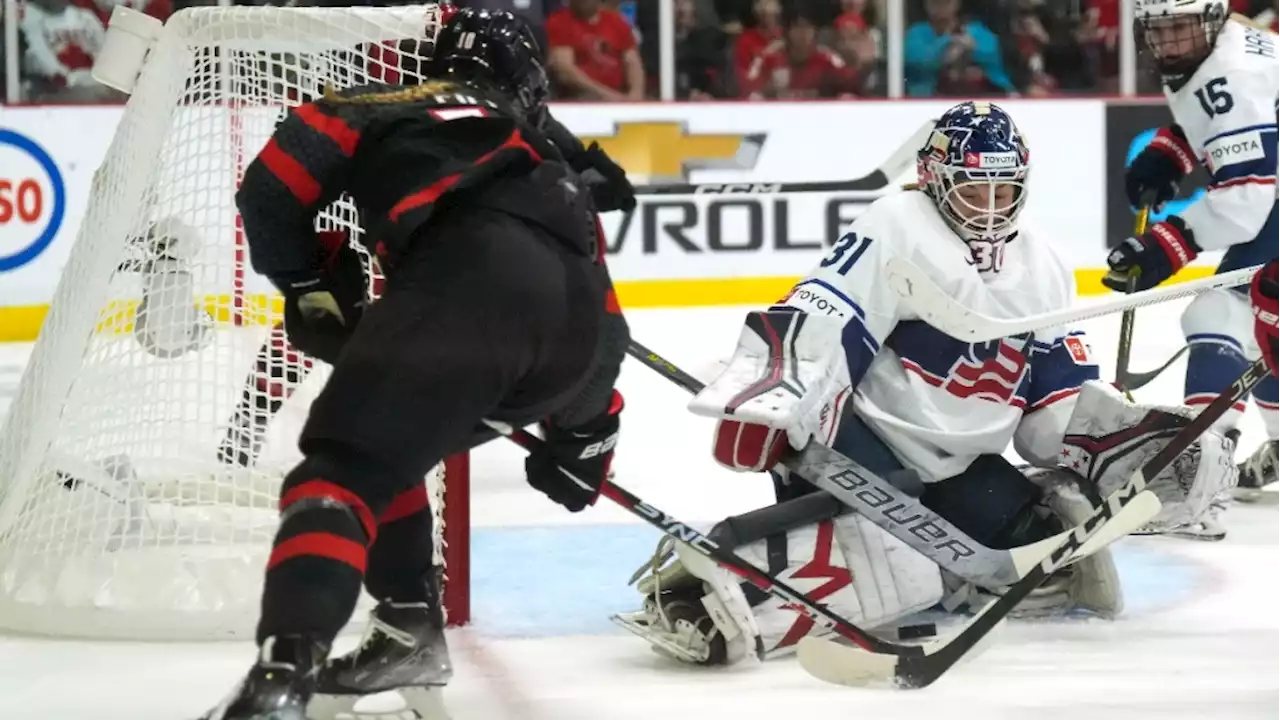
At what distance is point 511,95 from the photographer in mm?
2285

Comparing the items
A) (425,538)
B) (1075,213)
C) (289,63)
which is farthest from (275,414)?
(1075,213)

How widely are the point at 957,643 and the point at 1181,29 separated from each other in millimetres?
1912

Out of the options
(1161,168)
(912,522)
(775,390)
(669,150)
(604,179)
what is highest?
(604,179)

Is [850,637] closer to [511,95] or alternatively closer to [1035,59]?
[511,95]

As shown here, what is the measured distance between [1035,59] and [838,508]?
17.4 ft

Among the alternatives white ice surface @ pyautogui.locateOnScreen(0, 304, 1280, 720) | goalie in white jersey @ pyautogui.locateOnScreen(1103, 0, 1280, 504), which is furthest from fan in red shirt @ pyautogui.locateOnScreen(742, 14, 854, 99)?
white ice surface @ pyautogui.locateOnScreen(0, 304, 1280, 720)

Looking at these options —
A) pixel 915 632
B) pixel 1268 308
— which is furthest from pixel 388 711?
pixel 1268 308

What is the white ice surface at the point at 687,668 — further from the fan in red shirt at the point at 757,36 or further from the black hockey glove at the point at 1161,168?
the fan in red shirt at the point at 757,36

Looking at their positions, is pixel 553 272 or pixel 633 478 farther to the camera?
pixel 633 478

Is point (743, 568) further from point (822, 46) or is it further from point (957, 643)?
point (822, 46)

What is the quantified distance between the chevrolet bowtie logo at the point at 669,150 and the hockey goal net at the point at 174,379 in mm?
3904

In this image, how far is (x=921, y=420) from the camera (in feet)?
9.64

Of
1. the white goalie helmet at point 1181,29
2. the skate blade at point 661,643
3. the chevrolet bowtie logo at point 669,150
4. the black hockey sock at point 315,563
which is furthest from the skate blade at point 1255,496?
the chevrolet bowtie logo at point 669,150

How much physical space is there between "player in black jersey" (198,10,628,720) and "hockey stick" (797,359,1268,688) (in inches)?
18.2
